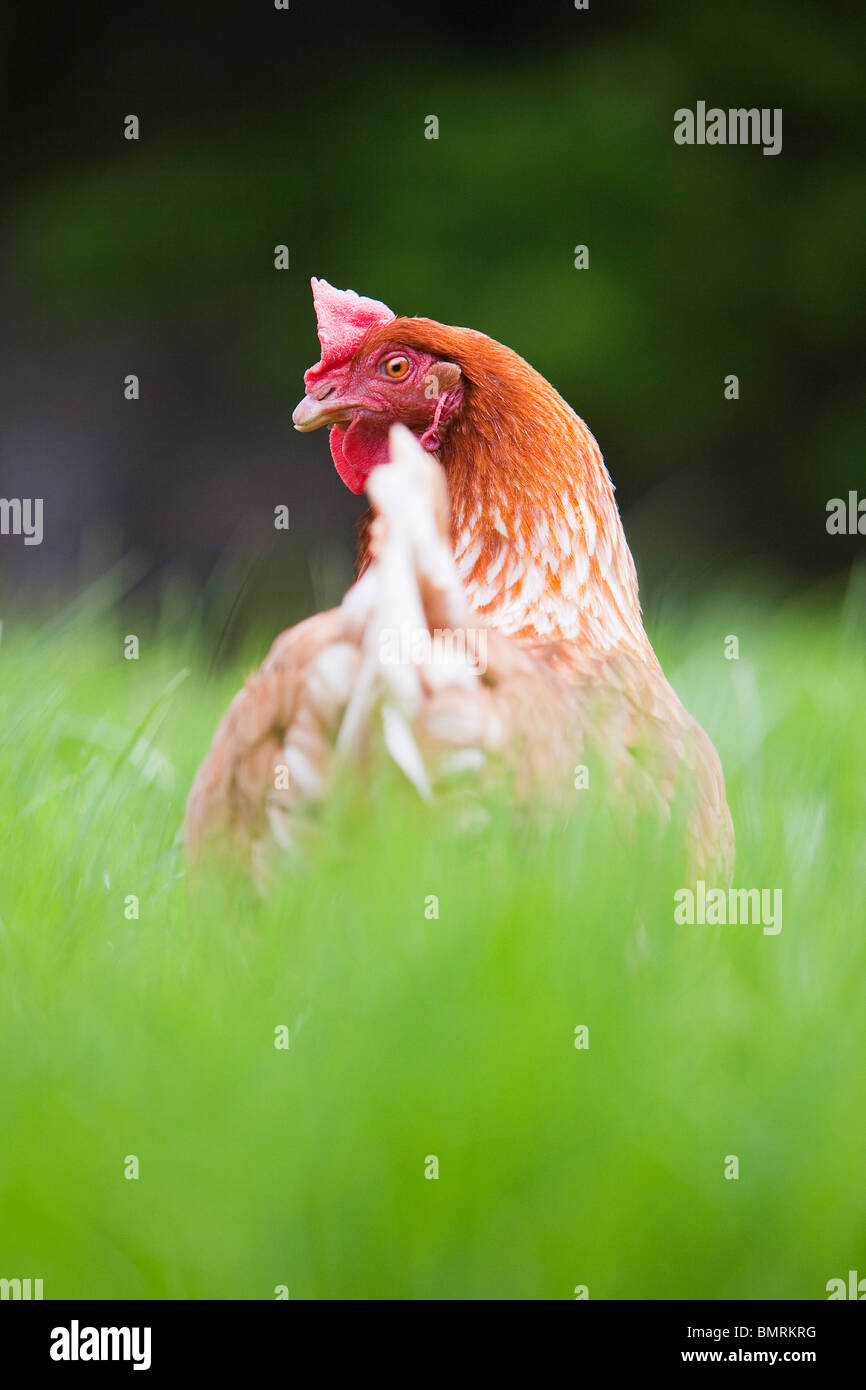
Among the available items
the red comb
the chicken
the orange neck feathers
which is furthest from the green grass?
the red comb

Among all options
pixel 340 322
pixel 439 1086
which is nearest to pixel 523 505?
pixel 340 322

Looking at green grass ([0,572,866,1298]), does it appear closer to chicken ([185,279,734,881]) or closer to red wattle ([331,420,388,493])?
chicken ([185,279,734,881])

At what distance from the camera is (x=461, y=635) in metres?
1.41

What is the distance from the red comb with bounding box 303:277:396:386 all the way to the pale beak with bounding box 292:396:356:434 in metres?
0.07

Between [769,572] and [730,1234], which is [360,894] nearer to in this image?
[730,1234]

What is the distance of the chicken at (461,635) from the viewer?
1381mm

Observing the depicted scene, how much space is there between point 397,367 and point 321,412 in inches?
5.7

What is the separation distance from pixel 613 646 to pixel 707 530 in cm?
328

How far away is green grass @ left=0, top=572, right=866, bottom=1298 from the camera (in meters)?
1.01

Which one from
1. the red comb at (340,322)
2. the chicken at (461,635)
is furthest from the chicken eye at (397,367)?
the red comb at (340,322)

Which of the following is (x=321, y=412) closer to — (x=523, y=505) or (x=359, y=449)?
(x=359, y=449)

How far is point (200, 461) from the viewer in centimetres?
558

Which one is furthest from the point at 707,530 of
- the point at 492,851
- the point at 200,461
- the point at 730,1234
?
the point at 730,1234

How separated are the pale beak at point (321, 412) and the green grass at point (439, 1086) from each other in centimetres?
85
